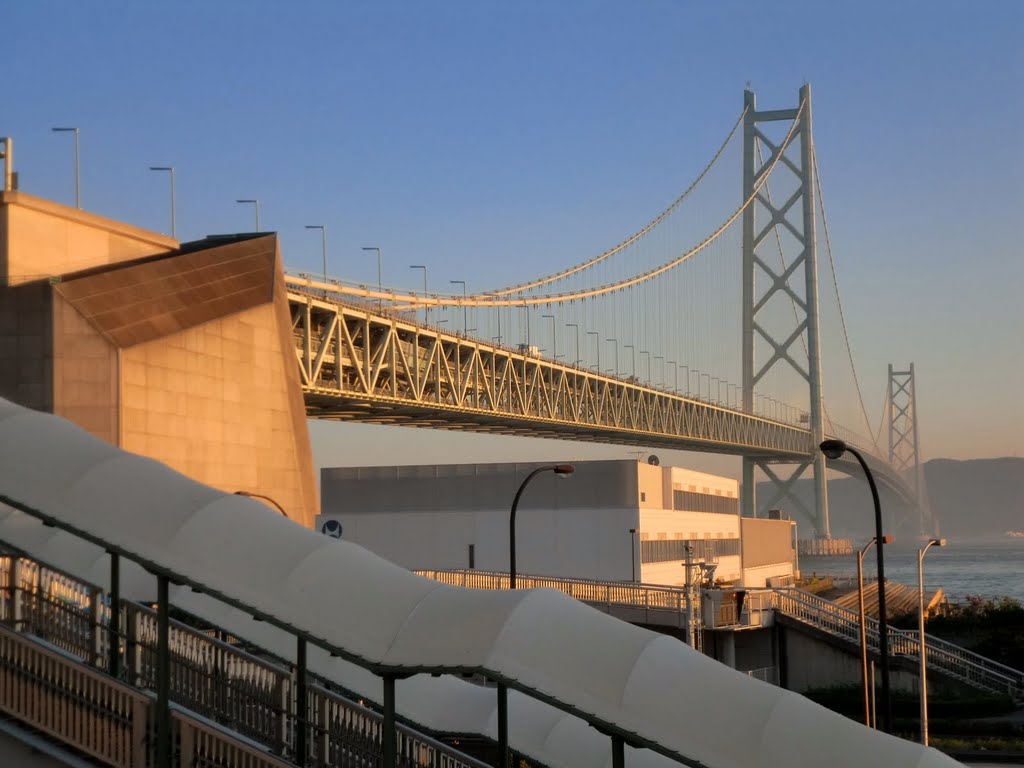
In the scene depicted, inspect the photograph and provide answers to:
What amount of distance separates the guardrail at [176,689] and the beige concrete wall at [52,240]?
1629 centimetres

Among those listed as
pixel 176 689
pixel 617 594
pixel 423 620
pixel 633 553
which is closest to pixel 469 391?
pixel 633 553

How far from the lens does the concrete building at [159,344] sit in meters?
28.7

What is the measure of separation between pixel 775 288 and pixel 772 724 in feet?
353

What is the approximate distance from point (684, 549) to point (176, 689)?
39.1m

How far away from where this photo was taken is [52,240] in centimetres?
3039

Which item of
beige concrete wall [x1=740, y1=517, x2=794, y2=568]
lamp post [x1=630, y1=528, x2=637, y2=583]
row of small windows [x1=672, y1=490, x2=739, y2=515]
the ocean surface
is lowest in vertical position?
the ocean surface

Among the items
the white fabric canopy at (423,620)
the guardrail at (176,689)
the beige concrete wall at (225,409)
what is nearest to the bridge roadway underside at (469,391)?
the beige concrete wall at (225,409)

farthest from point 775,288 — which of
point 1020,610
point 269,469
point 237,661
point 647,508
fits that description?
point 237,661

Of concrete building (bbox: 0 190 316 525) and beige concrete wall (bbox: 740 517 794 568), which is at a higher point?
concrete building (bbox: 0 190 316 525)

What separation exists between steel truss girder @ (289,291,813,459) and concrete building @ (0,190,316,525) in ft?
67.4

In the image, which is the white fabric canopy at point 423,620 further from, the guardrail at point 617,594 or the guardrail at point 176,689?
the guardrail at point 617,594

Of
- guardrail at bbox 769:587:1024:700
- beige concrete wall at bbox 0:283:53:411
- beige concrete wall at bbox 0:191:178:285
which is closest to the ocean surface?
guardrail at bbox 769:587:1024:700

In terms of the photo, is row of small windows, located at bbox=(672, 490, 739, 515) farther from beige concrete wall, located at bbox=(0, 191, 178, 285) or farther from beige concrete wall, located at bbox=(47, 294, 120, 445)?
beige concrete wall, located at bbox=(47, 294, 120, 445)

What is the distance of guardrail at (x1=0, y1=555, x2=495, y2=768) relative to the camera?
1245 centimetres
